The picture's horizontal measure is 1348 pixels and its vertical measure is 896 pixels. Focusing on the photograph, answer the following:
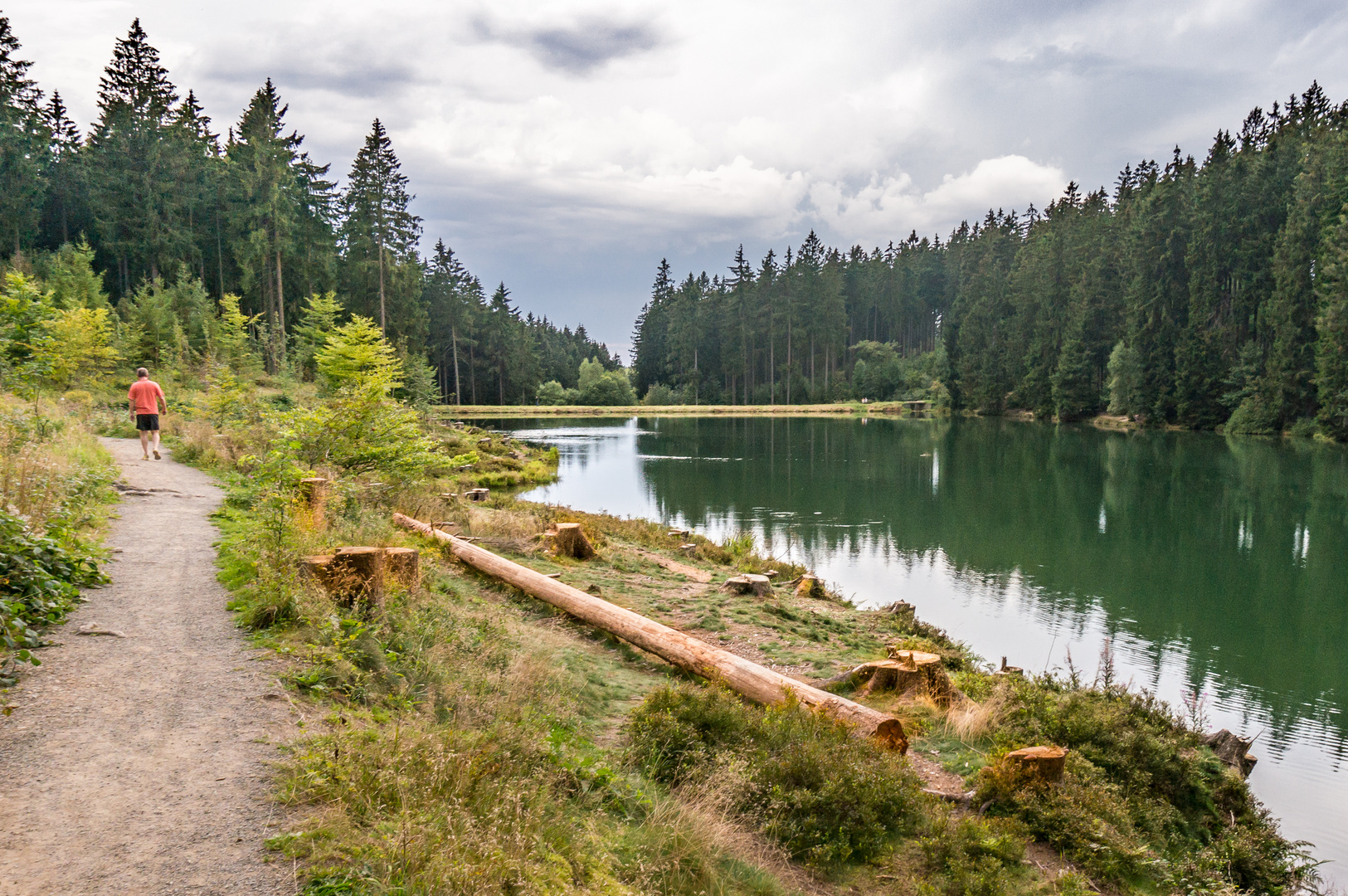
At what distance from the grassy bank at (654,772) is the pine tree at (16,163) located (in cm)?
5874

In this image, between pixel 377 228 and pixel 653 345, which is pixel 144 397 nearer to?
pixel 377 228

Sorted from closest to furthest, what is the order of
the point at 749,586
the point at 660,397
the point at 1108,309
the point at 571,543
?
the point at 749,586 < the point at 571,543 < the point at 1108,309 < the point at 660,397

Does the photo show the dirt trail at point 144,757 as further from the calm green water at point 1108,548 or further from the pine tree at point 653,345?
the pine tree at point 653,345

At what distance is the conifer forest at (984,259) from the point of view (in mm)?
47219

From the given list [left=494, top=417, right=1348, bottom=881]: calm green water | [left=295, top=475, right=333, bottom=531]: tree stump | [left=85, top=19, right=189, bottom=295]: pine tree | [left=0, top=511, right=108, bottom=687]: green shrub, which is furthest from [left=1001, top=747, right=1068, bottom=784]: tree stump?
[left=85, top=19, right=189, bottom=295]: pine tree

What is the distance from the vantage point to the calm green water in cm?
1110

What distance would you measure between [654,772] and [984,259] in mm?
89334

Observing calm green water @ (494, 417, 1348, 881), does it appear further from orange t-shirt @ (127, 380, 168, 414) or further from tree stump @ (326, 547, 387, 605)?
orange t-shirt @ (127, 380, 168, 414)

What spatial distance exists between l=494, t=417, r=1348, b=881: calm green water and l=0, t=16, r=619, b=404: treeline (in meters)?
28.0

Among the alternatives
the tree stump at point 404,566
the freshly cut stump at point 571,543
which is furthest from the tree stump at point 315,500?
the freshly cut stump at point 571,543

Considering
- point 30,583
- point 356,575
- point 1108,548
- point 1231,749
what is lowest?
point 1108,548

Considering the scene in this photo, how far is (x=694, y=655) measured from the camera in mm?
8156

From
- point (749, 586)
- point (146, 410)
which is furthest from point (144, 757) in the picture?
point (146, 410)

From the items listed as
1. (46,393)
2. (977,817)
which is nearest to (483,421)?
(46,393)
